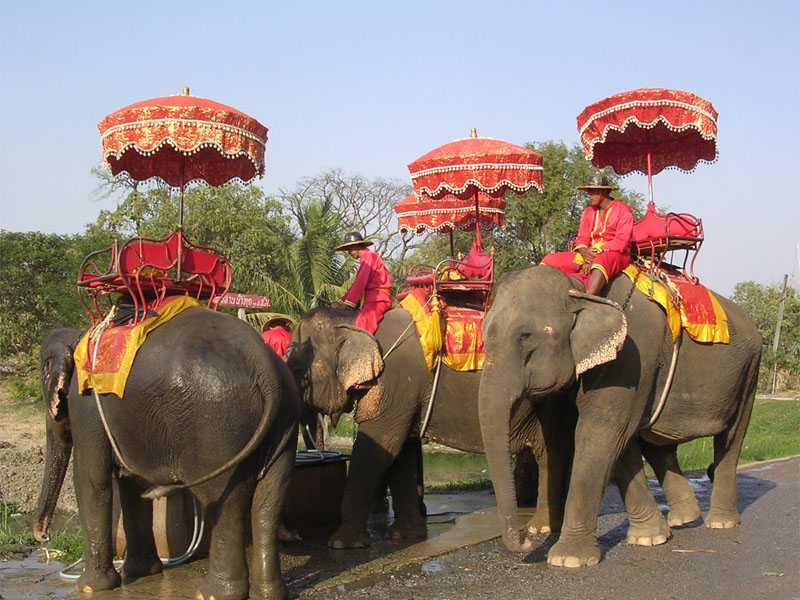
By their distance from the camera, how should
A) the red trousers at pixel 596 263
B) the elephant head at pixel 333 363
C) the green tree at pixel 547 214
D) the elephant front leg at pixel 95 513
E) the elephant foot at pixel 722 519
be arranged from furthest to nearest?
the green tree at pixel 547 214
the elephant foot at pixel 722 519
the elephant head at pixel 333 363
the red trousers at pixel 596 263
the elephant front leg at pixel 95 513

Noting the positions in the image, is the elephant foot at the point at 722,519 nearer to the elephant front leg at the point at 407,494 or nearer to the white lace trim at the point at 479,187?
the elephant front leg at the point at 407,494

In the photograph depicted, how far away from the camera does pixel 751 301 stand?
1844 inches

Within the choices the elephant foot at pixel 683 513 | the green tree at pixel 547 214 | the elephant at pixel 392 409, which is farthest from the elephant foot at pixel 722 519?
the green tree at pixel 547 214

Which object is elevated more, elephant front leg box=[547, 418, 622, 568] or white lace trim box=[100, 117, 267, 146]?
white lace trim box=[100, 117, 267, 146]

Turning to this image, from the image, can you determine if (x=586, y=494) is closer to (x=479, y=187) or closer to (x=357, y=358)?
(x=357, y=358)

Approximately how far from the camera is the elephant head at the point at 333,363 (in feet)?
26.6

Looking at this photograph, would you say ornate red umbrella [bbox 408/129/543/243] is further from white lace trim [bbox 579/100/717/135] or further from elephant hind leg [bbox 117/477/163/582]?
elephant hind leg [bbox 117/477/163/582]

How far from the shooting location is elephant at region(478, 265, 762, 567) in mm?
6836

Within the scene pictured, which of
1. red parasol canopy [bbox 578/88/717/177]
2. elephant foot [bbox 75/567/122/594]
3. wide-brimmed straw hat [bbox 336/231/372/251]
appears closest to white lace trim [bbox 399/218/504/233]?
red parasol canopy [bbox 578/88/717/177]

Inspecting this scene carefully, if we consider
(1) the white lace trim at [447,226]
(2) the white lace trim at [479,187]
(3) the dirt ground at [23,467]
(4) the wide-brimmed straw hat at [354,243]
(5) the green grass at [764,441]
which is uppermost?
(2) the white lace trim at [479,187]

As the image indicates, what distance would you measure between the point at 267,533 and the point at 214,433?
0.73 m

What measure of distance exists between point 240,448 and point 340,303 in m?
3.50

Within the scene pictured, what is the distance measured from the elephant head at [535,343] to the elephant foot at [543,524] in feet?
6.32

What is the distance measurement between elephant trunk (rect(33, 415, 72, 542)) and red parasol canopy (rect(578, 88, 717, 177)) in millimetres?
5298
